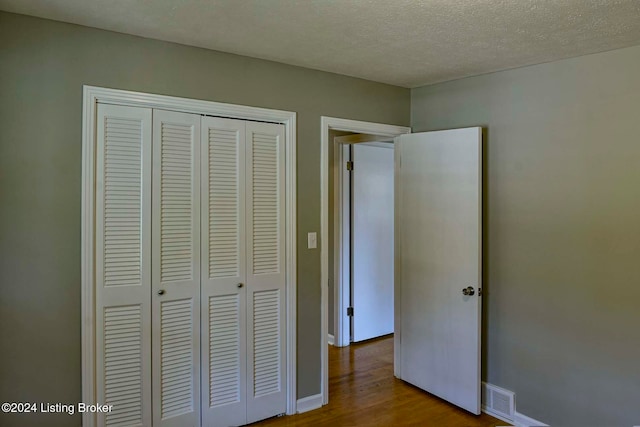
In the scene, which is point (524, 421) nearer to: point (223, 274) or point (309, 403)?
point (309, 403)

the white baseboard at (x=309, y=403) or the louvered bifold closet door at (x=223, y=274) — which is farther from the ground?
the louvered bifold closet door at (x=223, y=274)

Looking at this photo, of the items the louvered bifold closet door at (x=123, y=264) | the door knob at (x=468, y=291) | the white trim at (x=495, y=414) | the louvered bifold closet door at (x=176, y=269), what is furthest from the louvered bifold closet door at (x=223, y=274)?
the white trim at (x=495, y=414)

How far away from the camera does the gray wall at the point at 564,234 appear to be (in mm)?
2404

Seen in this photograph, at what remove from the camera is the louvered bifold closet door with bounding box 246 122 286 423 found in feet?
9.20

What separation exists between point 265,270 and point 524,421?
2.03 m

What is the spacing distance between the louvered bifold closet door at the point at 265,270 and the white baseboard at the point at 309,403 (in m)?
0.12

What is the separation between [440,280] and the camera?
10.5ft

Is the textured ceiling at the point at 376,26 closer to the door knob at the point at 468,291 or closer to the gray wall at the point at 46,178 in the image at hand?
the gray wall at the point at 46,178

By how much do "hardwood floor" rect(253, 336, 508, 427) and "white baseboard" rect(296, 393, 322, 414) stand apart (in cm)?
3

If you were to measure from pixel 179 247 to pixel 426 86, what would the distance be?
2.34 m

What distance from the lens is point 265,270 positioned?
2871mm

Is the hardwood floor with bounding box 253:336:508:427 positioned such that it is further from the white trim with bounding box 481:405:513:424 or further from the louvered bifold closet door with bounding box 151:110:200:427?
the louvered bifold closet door with bounding box 151:110:200:427

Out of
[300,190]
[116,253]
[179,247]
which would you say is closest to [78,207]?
[116,253]

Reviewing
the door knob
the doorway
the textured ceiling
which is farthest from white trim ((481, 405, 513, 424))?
the textured ceiling
